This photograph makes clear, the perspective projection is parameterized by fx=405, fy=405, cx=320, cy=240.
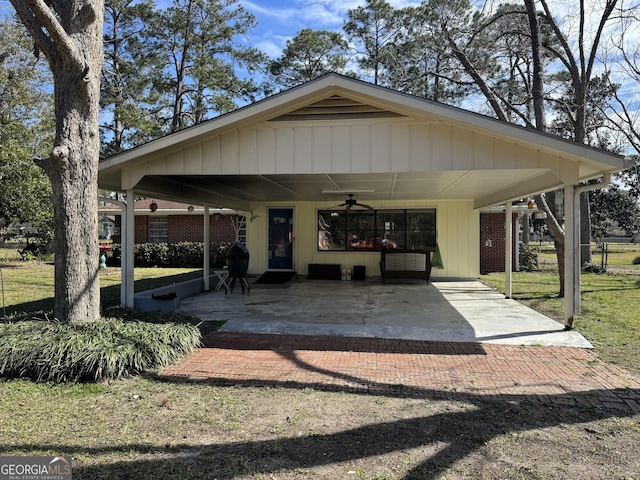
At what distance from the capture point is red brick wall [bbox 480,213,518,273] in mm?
15055

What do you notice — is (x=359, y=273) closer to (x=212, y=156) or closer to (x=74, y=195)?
(x=212, y=156)

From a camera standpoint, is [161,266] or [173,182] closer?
[173,182]

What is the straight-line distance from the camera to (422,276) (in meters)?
11.0

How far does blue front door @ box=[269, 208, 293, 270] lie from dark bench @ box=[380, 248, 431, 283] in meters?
3.20

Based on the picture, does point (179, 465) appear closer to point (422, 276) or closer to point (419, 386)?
point (419, 386)

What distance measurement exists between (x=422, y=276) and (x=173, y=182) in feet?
22.2

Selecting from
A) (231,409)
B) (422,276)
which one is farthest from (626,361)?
(422,276)

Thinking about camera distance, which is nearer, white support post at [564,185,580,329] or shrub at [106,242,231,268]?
white support post at [564,185,580,329]

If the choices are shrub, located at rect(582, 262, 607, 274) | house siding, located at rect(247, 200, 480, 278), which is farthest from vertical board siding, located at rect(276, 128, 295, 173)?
shrub, located at rect(582, 262, 607, 274)

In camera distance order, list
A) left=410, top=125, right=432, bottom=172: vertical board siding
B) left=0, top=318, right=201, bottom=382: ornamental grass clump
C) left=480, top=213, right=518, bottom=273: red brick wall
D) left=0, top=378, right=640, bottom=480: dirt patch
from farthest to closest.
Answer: left=480, top=213, right=518, bottom=273: red brick wall
left=410, top=125, right=432, bottom=172: vertical board siding
left=0, top=318, right=201, bottom=382: ornamental grass clump
left=0, top=378, right=640, bottom=480: dirt patch

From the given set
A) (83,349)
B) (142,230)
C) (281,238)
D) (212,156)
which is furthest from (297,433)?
(142,230)

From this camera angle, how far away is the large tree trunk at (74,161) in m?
5.01

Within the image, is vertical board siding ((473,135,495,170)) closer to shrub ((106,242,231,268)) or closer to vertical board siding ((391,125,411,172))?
vertical board siding ((391,125,411,172))

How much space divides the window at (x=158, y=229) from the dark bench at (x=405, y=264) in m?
10.7
